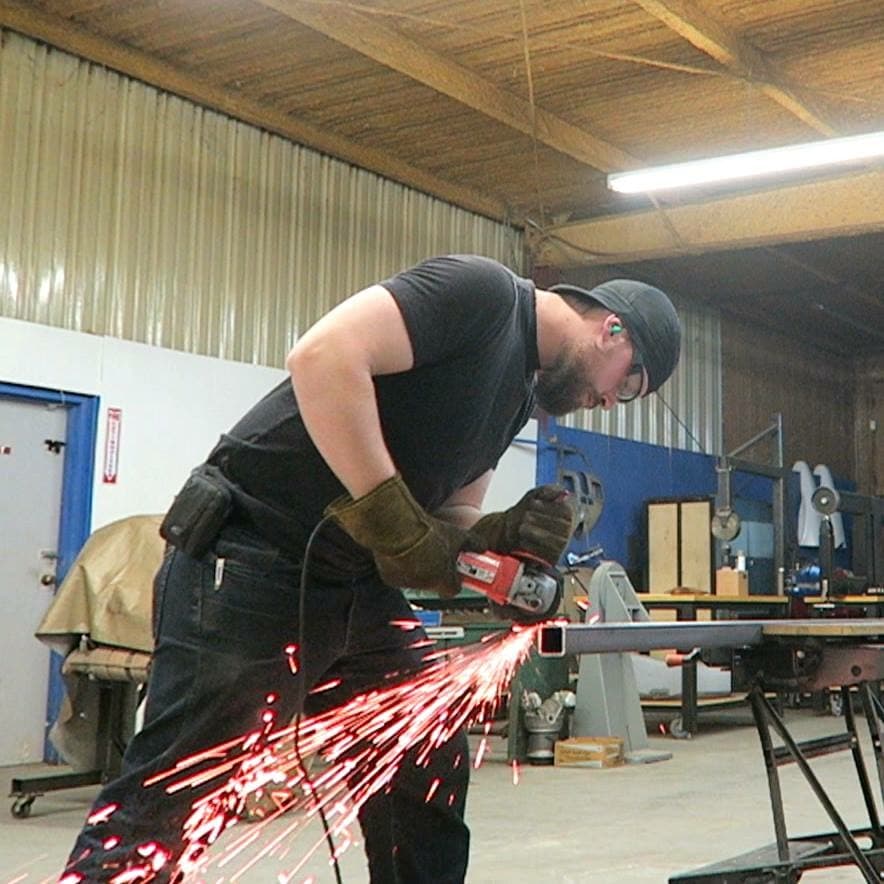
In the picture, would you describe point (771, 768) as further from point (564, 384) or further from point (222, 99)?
point (222, 99)

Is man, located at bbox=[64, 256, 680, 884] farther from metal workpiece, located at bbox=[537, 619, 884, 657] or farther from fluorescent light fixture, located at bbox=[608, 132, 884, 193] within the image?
fluorescent light fixture, located at bbox=[608, 132, 884, 193]

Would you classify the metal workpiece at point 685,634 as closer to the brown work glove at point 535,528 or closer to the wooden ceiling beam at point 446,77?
the brown work glove at point 535,528

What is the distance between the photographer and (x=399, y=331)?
6.80ft

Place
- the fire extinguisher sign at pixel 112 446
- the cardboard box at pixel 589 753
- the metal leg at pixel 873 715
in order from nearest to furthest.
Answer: the metal leg at pixel 873 715 < the cardboard box at pixel 589 753 < the fire extinguisher sign at pixel 112 446

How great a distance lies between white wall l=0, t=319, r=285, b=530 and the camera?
6902 millimetres

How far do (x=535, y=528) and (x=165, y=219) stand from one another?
6.01 m

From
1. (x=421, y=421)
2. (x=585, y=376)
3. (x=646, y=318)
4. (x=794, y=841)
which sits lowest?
(x=794, y=841)

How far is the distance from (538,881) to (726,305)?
1064 centimetres

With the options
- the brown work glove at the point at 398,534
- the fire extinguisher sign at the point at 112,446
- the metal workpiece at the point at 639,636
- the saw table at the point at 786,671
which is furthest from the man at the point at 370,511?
the fire extinguisher sign at the point at 112,446

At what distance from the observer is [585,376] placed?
236 cm

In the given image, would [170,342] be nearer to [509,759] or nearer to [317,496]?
[509,759]

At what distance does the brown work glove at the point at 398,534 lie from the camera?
2.07 m

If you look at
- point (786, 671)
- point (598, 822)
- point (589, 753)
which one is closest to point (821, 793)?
point (786, 671)

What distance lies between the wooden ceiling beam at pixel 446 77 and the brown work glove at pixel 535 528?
16.7 ft
